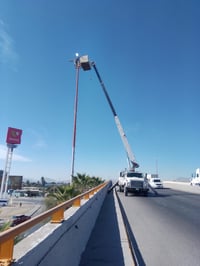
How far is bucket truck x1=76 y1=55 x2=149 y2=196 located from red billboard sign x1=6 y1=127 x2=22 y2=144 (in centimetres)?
5049

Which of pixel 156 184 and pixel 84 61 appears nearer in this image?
pixel 84 61

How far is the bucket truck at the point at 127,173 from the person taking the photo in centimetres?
2692

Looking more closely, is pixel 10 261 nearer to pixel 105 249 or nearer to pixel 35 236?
pixel 35 236

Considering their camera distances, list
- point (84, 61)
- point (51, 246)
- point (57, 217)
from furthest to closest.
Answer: point (84, 61) < point (57, 217) < point (51, 246)

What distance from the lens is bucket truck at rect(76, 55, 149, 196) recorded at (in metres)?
26.9

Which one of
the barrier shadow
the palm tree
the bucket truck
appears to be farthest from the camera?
the bucket truck

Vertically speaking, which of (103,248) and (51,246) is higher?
(51,246)

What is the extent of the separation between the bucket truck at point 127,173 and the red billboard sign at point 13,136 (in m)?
50.5

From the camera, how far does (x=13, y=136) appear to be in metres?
83.1

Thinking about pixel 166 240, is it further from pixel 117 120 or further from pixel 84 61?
pixel 117 120

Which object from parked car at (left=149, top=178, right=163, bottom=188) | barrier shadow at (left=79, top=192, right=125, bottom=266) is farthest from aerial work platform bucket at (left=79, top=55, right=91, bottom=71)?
barrier shadow at (left=79, top=192, right=125, bottom=266)

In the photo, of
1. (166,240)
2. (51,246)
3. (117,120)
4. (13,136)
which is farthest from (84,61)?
(13,136)

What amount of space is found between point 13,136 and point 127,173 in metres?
62.4

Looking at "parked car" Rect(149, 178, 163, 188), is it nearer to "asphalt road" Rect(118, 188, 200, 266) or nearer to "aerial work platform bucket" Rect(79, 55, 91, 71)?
"aerial work platform bucket" Rect(79, 55, 91, 71)
